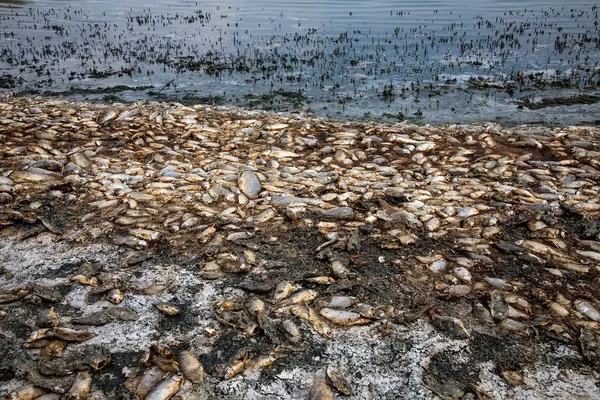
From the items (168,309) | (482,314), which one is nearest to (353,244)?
(482,314)

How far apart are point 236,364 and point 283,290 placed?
1.07m

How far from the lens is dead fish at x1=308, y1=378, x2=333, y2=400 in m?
3.70

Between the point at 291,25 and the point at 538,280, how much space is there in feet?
72.9

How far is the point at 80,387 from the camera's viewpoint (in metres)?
3.69

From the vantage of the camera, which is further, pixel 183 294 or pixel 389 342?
pixel 183 294

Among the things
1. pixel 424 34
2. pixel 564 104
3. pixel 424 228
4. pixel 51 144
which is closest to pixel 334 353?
pixel 424 228

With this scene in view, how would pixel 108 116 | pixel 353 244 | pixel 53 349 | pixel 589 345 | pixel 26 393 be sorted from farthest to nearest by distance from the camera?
pixel 108 116 < pixel 353 244 < pixel 589 345 < pixel 53 349 < pixel 26 393

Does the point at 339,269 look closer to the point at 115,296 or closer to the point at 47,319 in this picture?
the point at 115,296

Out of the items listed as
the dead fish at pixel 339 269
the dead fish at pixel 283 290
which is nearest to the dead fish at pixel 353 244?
the dead fish at pixel 339 269

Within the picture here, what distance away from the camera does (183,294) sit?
15.8ft

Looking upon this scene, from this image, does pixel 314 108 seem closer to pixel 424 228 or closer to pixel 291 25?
pixel 424 228

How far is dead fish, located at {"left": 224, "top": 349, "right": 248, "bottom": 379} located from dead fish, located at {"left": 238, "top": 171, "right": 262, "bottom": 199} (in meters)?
3.00

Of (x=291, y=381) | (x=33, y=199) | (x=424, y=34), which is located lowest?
(x=291, y=381)

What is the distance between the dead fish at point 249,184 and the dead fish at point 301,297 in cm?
225
